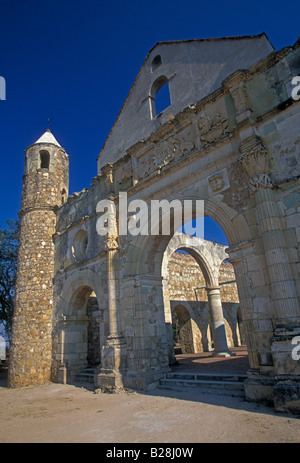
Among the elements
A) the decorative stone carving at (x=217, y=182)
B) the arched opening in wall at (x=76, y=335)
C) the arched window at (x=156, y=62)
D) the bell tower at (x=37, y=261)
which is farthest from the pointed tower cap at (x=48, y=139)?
the decorative stone carving at (x=217, y=182)

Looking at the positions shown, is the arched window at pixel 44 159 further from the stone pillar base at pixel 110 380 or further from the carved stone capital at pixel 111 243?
the stone pillar base at pixel 110 380

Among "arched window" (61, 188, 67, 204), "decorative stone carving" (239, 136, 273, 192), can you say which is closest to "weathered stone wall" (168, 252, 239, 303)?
"arched window" (61, 188, 67, 204)

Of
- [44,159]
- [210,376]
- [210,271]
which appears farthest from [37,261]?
[210,376]

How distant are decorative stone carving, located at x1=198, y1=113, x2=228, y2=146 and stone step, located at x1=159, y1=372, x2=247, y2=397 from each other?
4565 millimetres

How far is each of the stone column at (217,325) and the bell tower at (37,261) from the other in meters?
5.71

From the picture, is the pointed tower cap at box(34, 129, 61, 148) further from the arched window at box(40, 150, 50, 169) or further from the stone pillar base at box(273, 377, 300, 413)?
the stone pillar base at box(273, 377, 300, 413)

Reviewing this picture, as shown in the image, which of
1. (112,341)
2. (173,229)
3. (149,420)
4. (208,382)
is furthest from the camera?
(173,229)

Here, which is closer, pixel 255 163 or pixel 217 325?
pixel 255 163

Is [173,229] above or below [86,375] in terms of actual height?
above

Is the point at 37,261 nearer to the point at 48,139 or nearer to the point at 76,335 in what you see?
the point at 76,335

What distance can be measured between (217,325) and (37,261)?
685 centimetres

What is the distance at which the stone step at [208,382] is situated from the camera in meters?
5.20

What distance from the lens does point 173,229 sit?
7.52m
